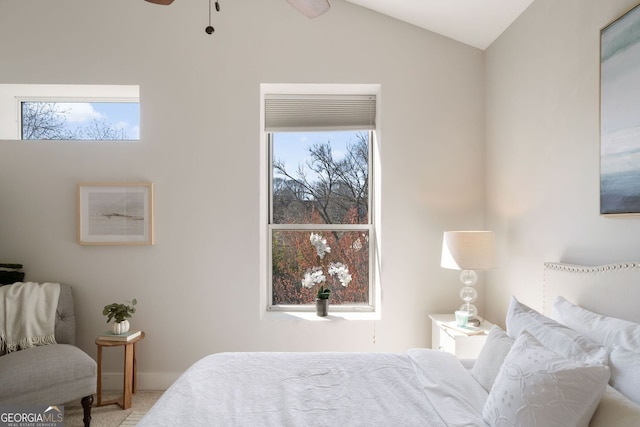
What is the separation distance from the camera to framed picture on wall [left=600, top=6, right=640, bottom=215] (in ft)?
5.19

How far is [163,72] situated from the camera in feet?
10.2

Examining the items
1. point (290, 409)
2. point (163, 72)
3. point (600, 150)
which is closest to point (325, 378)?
point (290, 409)

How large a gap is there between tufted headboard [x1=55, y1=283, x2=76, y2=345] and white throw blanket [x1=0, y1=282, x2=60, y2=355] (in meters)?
0.05

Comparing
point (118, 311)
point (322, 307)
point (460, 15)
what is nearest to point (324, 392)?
point (322, 307)

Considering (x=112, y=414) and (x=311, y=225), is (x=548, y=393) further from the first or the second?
(x=112, y=414)

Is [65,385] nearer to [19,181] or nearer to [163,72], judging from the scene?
[19,181]

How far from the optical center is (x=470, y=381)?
1.69 meters

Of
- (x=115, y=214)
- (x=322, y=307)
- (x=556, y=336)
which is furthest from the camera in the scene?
(x=322, y=307)

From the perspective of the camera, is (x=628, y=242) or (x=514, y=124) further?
(x=514, y=124)

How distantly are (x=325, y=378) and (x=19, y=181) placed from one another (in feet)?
9.49

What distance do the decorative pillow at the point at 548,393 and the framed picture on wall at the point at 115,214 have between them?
2679 millimetres

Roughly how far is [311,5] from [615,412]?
6.02ft

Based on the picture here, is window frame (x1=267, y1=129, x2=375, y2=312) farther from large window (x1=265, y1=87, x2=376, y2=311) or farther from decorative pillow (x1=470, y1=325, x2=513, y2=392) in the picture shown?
decorative pillow (x1=470, y1=325, x2=513, y2=392)

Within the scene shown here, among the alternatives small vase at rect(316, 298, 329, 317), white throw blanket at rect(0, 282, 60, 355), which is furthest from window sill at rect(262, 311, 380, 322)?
white throw blanket at rect(0, 282, 60, 355)
